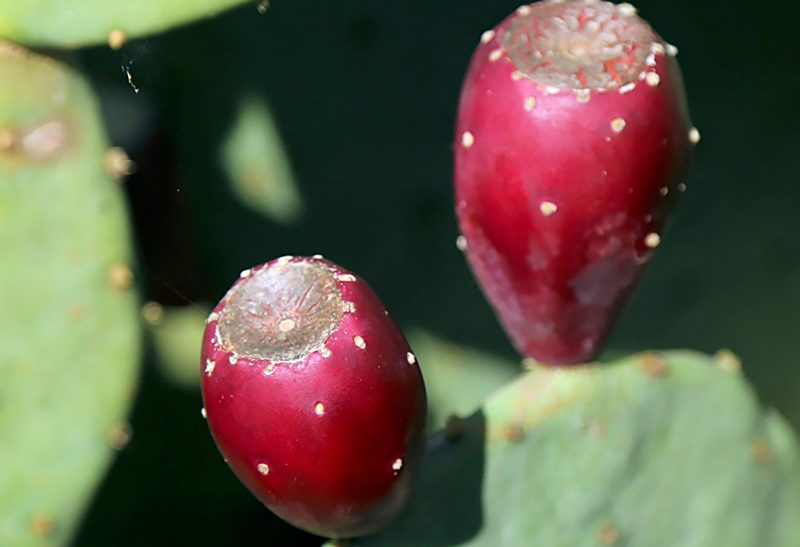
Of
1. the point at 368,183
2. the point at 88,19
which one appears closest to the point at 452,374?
the point at 368,183

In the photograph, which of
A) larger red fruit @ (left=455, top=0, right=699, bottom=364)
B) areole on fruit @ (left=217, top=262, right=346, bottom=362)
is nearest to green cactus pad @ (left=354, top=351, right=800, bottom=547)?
larger red fruit @ (left=455, top=0, right=699, bottom=364)

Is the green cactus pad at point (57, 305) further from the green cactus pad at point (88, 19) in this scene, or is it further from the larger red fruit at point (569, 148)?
the larger red fruit at point (569, 148)

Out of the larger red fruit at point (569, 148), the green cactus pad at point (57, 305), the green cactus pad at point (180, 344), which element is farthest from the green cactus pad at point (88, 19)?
the green cactus pad at point (180, 344)

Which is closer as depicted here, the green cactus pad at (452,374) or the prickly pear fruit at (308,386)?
the prickly pear fruit at (308,386)

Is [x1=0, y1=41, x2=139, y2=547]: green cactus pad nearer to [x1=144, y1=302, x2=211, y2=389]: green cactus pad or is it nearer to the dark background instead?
the dark background

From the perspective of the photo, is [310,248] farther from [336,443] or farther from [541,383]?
[336,443]

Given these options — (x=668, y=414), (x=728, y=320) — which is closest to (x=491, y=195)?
(x=668, y=414)
